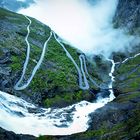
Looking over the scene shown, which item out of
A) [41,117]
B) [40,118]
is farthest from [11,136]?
[41,117]

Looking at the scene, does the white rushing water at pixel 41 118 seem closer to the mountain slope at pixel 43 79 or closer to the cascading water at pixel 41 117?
the cascading water at pixel 41 117

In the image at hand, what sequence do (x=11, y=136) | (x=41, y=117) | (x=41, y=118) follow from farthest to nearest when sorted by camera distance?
(x=41, y=117) < (x=41, y=118) < (x=11, y=136)

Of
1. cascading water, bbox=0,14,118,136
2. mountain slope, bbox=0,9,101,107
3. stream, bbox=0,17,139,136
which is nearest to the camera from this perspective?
stream, bbox=0,17,139,136

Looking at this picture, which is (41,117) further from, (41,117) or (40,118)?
(40,118)

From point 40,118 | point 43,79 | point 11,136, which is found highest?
point 43,79

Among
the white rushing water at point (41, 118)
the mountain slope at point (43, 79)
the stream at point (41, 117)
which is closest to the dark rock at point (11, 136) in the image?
the stream at point (41, 117)

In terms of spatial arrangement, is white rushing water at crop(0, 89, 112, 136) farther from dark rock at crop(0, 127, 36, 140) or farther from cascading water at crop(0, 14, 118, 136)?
dark rock at crop(0, 127, 36, 140)

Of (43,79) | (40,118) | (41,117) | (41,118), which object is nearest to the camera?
(40,118)

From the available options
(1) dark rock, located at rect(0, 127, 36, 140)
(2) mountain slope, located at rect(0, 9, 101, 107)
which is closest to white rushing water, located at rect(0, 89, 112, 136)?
(1) dark rock, located at rect(0, 127, 36, 140)

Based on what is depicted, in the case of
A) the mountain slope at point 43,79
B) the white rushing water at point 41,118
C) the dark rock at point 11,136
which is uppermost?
the mountain slope at point 43,79

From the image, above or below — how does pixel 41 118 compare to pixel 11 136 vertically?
above

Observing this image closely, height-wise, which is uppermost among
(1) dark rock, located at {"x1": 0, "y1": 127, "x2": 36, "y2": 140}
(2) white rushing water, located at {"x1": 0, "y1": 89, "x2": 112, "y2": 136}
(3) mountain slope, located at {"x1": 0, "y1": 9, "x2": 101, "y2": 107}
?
(3) mountain slope, located at {"x1": 0, "y1": 9, "x2": 101, "y2": 107}
